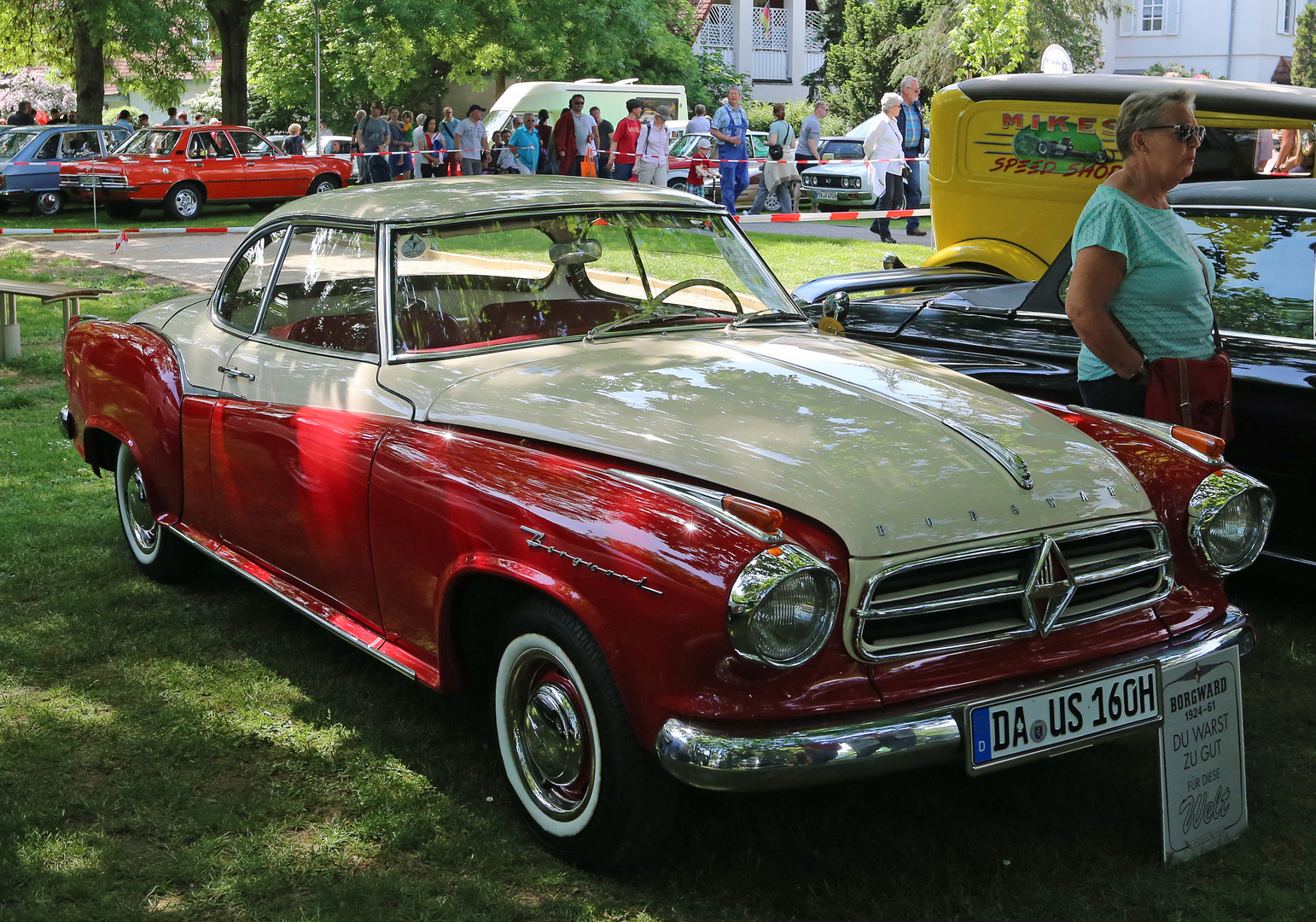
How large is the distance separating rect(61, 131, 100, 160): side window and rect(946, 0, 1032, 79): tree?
16146 mm

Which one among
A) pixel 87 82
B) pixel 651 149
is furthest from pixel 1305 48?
pixel 87 82

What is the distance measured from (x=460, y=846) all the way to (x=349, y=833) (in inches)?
12.3

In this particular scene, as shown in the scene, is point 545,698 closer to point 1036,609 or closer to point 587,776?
point 587,776

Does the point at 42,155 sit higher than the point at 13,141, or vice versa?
the point at 13,141

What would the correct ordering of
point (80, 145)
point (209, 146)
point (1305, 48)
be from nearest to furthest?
1. point (209, 146)
2. point (80, 145)
3. point (1305, 48)

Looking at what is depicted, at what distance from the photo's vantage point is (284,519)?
410 cm

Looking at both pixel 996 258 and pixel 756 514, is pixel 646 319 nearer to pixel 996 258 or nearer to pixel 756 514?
pixel 756 514

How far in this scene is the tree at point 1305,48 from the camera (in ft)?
Result: 139

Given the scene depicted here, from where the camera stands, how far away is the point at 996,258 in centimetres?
799

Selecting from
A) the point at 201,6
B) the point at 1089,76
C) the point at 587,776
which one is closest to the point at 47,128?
the point at 201,6

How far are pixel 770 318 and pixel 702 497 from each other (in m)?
1.59

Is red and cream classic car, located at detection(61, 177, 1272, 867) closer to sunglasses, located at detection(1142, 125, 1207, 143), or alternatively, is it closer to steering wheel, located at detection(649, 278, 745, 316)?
steering wheel, located at detection(649, 278, 745, 316)

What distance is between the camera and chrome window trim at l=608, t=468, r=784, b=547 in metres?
2.81

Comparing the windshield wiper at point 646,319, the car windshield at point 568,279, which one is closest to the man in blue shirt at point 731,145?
the car windshield at point 568,279
